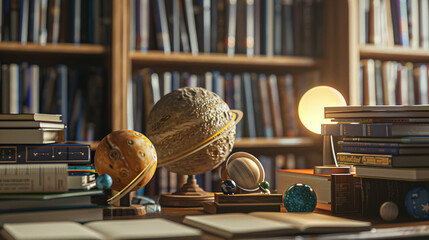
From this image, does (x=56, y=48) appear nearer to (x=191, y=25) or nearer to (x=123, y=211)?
(x=191, y=25)

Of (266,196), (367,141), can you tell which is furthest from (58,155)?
(367,141)

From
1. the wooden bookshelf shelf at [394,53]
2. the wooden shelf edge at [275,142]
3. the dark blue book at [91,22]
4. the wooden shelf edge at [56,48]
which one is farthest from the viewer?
the wooden bookshelf shelf at [394,53]

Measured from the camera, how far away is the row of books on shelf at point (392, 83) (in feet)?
8.46

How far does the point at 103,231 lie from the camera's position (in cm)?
91

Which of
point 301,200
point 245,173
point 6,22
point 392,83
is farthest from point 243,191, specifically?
point 392,83

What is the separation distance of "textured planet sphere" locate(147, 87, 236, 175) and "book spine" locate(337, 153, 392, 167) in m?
0.29

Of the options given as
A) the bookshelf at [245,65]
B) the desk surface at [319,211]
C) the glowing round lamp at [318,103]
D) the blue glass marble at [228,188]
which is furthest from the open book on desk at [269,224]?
the bookshelf at [245,65]

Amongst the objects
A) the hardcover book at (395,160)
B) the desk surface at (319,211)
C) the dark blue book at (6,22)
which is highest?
the dark blue book at (6,22)

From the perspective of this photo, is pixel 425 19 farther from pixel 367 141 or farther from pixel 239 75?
pixel 367 141

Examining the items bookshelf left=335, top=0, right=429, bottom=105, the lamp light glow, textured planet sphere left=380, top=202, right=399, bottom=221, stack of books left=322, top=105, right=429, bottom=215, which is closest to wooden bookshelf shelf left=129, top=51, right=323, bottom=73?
bookshelf left=335, top=0, right=429, bottom=105

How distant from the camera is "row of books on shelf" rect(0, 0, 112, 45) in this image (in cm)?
218

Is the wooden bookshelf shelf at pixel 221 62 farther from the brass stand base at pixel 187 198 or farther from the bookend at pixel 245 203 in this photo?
the bookend at pixel 245 203

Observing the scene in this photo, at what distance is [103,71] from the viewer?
230cm

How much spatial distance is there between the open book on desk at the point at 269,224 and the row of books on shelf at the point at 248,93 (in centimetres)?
131
